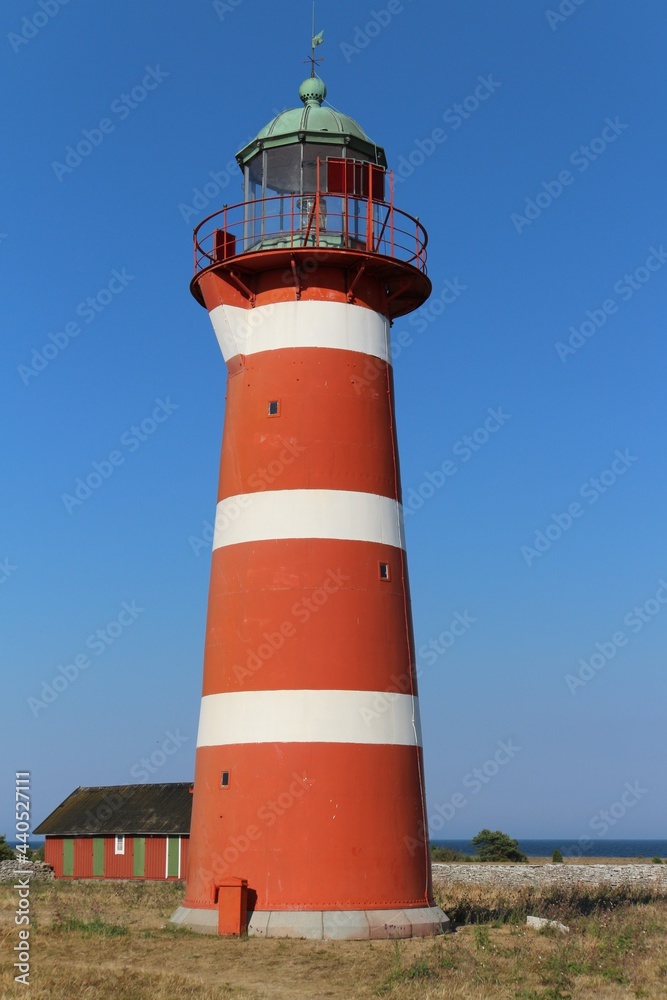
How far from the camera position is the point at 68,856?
1531 inches

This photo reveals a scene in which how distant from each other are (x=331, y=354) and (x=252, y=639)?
535cm

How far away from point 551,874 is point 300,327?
2111 centimetres

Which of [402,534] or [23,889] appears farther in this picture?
[23,889]

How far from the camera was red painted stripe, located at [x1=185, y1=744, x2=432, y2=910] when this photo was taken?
18.4 metres

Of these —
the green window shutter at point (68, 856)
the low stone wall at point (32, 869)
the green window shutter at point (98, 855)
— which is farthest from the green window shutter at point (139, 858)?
the green window shutter at point (68, 856)

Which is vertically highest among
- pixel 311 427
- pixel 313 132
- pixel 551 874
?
pixel 313 132

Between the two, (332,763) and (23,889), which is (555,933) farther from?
(23,889)

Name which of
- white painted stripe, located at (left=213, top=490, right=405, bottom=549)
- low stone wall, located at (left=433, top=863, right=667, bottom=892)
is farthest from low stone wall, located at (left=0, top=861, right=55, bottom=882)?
white painted stripe, located at (left=213, top=490, right=405, bottom=549)

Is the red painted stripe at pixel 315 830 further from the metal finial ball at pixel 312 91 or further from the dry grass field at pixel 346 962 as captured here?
the metal finial ball at pixel 312 91

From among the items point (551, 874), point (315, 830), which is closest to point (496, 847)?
point (551, 874)

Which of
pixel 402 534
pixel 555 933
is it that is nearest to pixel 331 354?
pixel 402 534

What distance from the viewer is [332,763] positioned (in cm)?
1870

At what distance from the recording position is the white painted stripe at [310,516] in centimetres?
1977

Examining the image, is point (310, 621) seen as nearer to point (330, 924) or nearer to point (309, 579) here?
point (309, 579)
